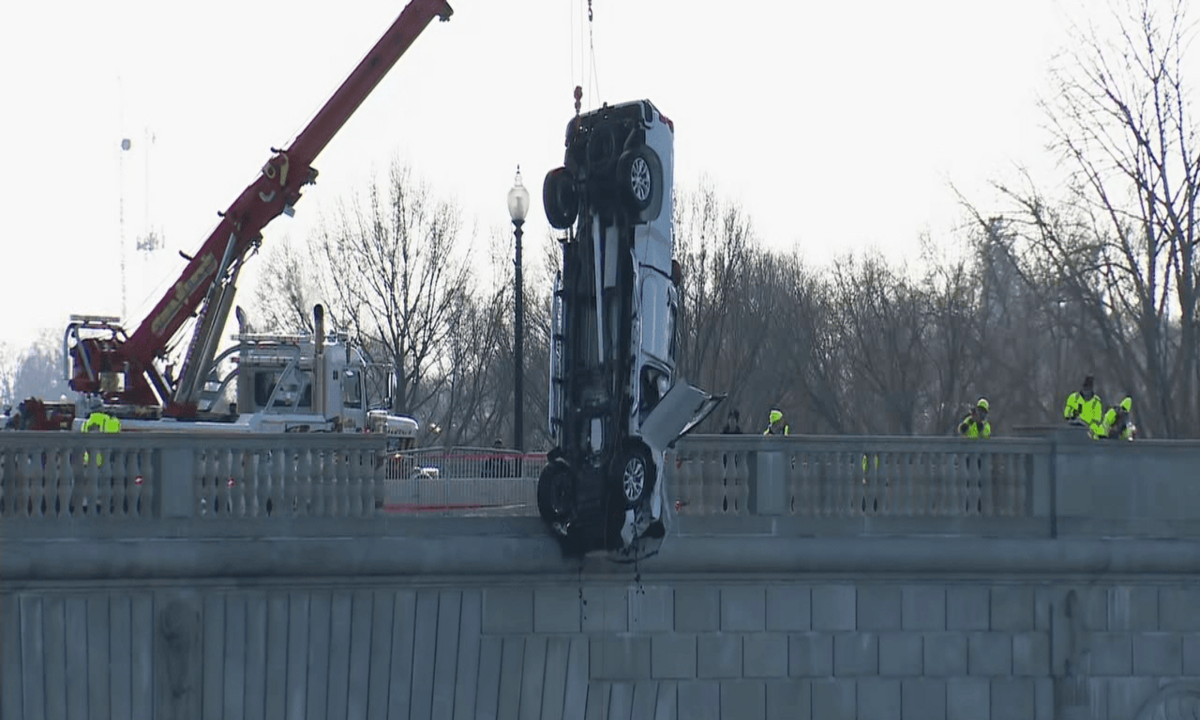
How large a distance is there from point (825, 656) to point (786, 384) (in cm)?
3368

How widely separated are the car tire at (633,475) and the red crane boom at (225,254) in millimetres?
10594

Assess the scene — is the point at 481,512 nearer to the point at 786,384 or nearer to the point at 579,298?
the point at 579,298

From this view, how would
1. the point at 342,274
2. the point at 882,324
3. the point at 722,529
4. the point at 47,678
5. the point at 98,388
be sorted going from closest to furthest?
the point at 47,678 < the point at 722,529 < the point at 98,388 < the point at 342,274 < the point at 882,324

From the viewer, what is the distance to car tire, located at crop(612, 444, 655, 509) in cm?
1623

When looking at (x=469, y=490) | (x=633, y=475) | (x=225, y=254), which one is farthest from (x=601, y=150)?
(x=225, y=254)

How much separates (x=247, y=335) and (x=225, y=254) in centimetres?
130

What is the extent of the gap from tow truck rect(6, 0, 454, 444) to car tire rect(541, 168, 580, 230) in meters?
8.46

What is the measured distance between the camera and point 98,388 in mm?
25422

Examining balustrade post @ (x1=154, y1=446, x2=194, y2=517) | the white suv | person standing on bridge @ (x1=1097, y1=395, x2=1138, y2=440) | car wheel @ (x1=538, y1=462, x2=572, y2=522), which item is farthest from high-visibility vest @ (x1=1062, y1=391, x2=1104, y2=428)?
balustrade post @ (x1=154, y1=446, x2=194, y2=517)

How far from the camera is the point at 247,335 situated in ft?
83.7

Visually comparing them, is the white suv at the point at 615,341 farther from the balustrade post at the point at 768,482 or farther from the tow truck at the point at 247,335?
the tow truck at the point at 247,335

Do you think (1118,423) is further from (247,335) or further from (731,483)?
(247,335)

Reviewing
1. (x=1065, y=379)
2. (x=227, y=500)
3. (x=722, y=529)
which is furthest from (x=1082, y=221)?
(x=227, y=500)

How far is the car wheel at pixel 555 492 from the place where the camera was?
16.6 m
